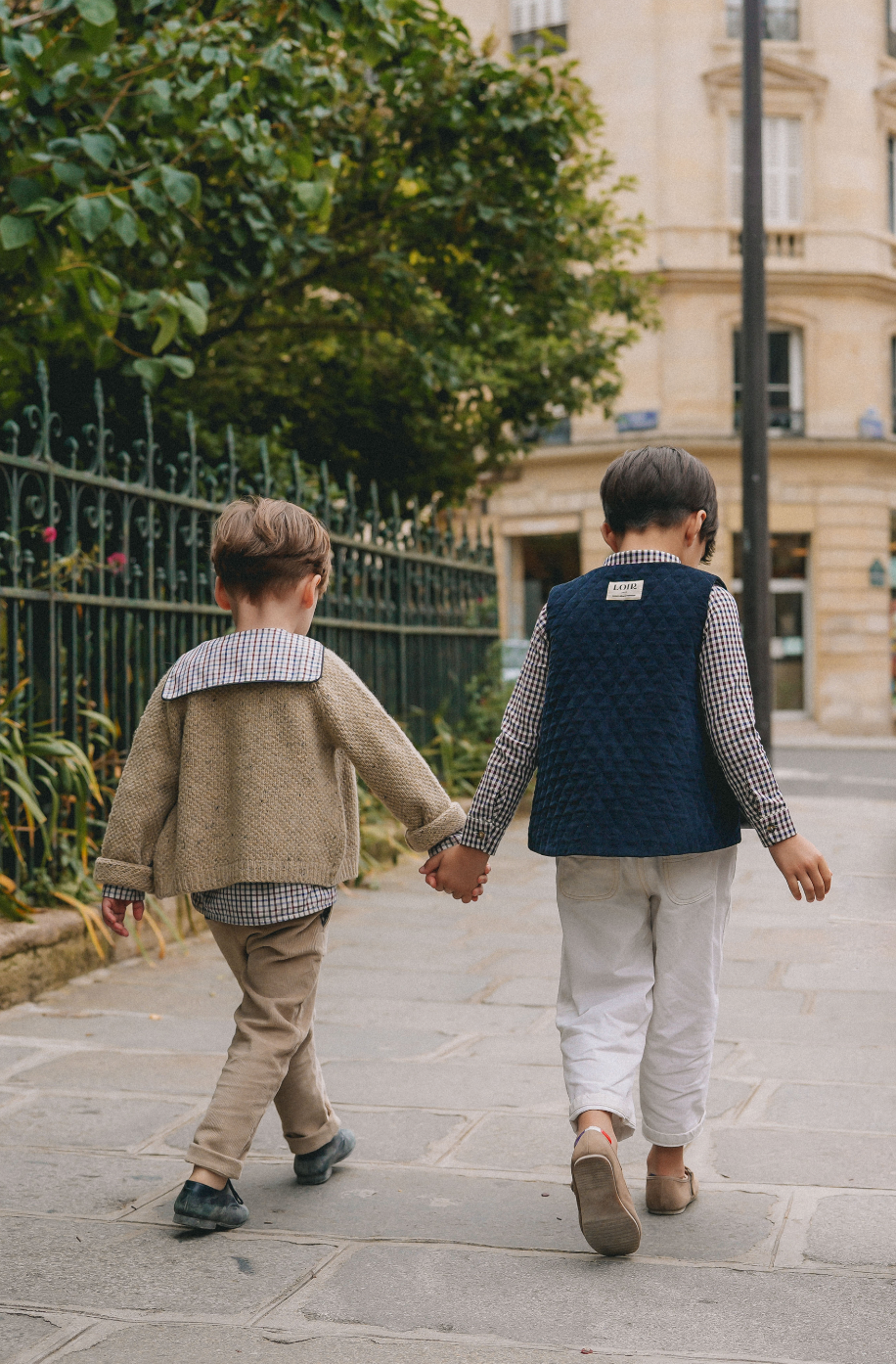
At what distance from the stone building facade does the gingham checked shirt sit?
831 inches

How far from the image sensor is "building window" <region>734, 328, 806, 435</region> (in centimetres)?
2438

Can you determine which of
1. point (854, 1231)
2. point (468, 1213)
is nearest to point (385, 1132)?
point (468, 1213)

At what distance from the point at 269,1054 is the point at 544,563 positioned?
75.4 feet

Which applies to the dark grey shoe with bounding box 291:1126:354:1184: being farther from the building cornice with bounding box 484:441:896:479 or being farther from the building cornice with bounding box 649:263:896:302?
the building cornice with bounding box 649:263:896:302

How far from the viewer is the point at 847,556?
78.7ft

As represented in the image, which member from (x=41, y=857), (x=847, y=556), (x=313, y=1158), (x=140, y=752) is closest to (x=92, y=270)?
(x=41, y=857)

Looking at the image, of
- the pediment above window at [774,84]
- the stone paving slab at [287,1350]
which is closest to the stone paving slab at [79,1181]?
the stone paving slab at [287,1350]

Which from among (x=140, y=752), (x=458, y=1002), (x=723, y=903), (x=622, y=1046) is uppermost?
(x=140, y=752)

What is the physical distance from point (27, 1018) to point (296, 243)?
16.4ft

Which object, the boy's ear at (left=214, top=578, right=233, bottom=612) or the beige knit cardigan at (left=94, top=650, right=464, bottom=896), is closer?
the beige knit cardigan at (left=94, top=650, right=464, bottom=896)

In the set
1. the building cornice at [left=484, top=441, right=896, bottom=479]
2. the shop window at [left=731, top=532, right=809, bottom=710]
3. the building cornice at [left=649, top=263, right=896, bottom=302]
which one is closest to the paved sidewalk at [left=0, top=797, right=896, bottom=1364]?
the building cornice at [left=484, top=441, right=896, bottom=479]

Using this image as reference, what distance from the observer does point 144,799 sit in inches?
117

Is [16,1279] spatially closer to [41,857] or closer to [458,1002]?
[458,1002]

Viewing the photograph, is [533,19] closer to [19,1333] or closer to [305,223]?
[305,223]
